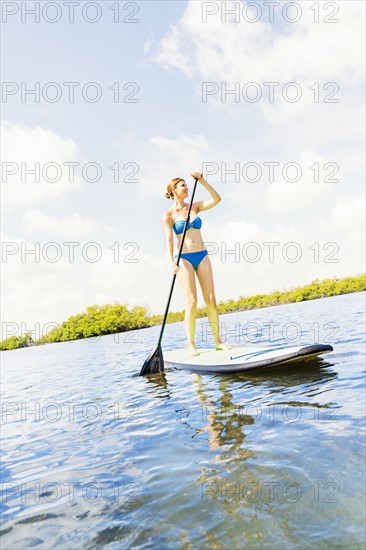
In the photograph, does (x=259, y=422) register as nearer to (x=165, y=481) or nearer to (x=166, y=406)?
(x=165, y=481)

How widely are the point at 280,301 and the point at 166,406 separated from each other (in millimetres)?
59559

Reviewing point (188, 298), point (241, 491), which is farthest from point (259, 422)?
point (188, 298)

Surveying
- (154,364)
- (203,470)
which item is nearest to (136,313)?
(154,364)

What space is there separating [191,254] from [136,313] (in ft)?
182

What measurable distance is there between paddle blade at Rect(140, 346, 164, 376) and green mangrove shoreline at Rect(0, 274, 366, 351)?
4896cm

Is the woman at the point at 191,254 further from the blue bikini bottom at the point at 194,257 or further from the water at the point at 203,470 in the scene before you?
the water at the point at 203,470

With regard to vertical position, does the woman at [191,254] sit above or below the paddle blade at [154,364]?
above

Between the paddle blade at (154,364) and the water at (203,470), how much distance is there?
2.20 m

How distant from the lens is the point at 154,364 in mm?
7398

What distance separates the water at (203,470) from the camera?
186cm

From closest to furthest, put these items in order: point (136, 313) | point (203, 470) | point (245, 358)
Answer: point (203, 470), point (245, 358), point (136, 313)

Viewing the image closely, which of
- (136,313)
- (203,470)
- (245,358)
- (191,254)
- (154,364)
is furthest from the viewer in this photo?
(136,313)

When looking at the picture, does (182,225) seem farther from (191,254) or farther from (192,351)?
(192,351)

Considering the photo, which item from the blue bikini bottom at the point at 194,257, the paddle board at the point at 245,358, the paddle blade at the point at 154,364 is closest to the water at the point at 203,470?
the paddle board at the point at 245,358
